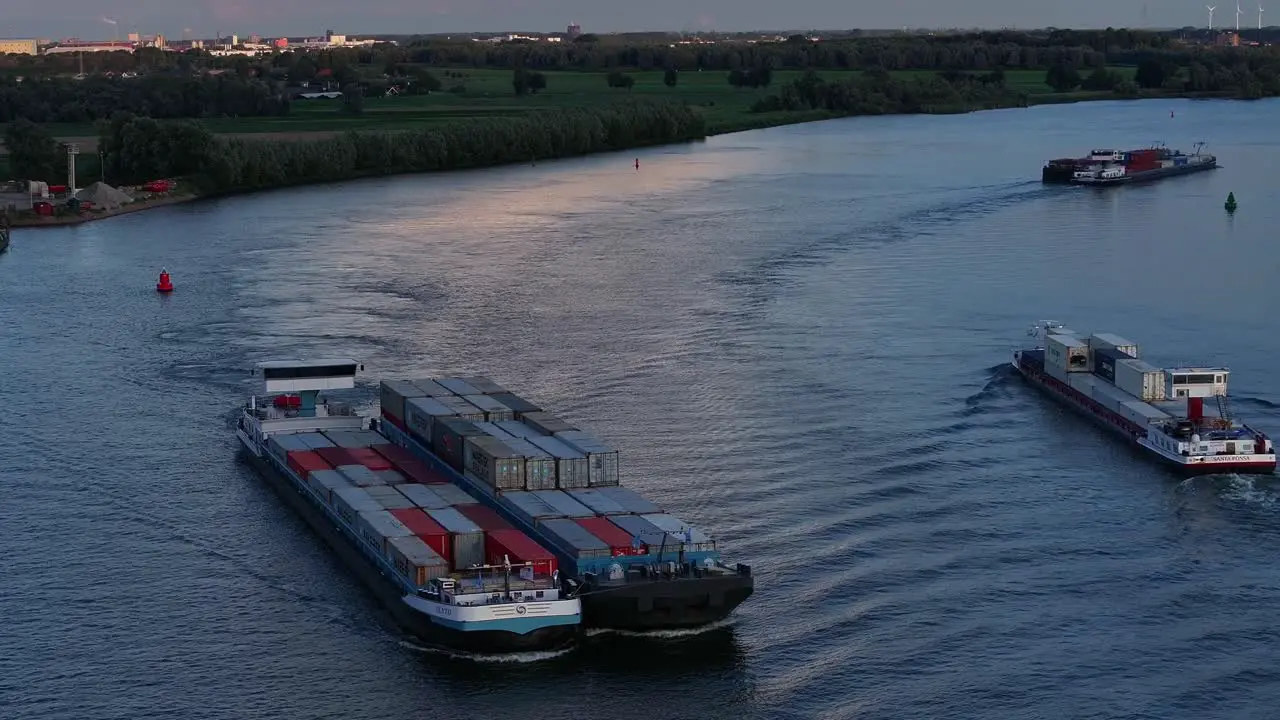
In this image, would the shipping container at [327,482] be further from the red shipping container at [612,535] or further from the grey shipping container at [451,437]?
the red shipping container at [612,535]

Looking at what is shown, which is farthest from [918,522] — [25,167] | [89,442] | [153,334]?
[25,167]

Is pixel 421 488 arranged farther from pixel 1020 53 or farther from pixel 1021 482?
pixel 1020 53

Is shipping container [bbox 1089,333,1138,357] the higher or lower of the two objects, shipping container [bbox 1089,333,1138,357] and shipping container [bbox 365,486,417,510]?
the higher

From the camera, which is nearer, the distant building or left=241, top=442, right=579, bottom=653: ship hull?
left=241, top=442, right=579, bottom=653: ship hull

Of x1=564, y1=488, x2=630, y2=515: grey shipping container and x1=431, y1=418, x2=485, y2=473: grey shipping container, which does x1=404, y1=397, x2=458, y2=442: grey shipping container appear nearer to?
x1=431, y1=418, x2=485, y2=473: grey shipping container

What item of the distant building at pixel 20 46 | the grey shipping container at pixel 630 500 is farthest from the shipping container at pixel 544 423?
the distant building at pixel 20 46

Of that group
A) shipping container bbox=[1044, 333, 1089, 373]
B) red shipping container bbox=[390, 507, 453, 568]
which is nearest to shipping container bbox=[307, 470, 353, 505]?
red shipping container bbox=[390, 507, 453, 568]
